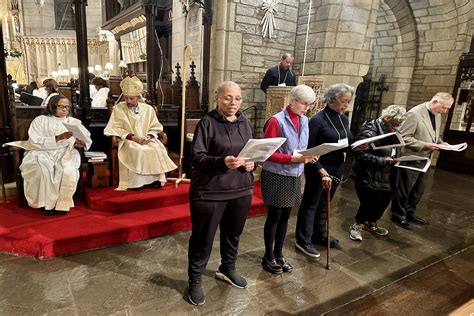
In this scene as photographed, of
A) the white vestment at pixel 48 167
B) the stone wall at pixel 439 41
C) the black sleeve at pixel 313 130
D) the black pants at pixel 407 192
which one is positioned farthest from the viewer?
the stone wall at pixel 439 41

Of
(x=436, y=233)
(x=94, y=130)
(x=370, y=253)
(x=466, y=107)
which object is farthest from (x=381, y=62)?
(x=94, y=130)

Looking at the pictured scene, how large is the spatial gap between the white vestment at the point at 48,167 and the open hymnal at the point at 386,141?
9.04 ft

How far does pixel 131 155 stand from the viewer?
3631mm

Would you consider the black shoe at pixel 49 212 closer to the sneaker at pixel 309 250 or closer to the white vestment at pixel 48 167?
the white vestment at pixel 48 167

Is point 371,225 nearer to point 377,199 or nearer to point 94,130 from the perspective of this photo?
point 377,199

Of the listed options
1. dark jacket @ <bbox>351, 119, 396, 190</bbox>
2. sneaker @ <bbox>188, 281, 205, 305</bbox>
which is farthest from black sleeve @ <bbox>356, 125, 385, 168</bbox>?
sneaker @ <bbox>188, 281, 205, 305</bbox>

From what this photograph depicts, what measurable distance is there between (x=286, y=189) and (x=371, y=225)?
1788mm

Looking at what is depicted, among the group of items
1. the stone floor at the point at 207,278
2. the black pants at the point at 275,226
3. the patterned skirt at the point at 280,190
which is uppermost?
the patterned skirt at the point at 280,190

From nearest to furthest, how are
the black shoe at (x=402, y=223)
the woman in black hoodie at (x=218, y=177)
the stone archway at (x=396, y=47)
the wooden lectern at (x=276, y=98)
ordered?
Answer: 1. the woman in black hoodie at (x=218, y=177)
2. the black shoe at (x=402, y=223)
3. the wooden lectern at (x=276, y=98)
4. the stone archway at (x=396, y=47)

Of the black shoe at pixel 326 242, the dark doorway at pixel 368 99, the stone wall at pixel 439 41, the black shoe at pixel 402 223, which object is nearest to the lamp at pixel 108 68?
the dark doorway at pixel 368 99

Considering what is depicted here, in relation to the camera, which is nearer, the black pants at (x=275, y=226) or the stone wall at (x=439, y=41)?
the black pants at (x=275, y=226)

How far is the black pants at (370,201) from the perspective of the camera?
321 cm

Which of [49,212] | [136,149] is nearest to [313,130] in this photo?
[136,149]

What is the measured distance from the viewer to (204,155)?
1944 mm
